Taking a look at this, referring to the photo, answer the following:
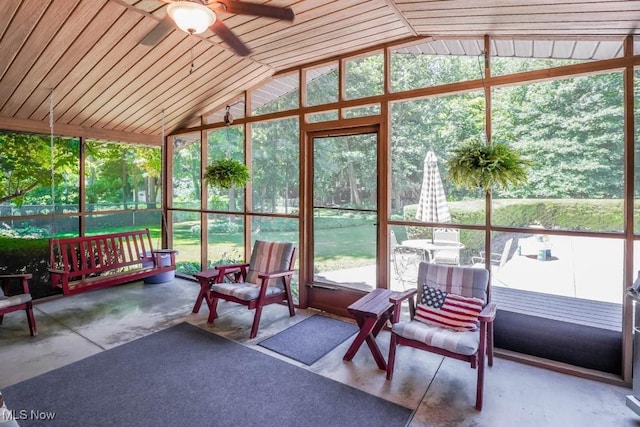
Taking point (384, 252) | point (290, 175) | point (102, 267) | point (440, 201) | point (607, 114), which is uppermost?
point (607, 114)

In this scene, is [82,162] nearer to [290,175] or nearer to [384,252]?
[290,175]

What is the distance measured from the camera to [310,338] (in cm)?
366

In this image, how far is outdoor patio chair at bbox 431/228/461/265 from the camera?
12.2 ft

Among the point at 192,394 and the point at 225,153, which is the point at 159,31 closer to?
the point at 192,394

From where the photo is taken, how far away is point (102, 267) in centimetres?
474

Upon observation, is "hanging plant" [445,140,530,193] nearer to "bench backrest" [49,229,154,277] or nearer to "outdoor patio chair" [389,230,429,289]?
"outdoor patio chair" [389,230,429,289]

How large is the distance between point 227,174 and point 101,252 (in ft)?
7.02

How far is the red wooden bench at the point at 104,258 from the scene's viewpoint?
4242mm

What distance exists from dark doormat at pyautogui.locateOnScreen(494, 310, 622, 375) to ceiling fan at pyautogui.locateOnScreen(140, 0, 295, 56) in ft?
10.8

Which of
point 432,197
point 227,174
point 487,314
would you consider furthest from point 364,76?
point 487,314

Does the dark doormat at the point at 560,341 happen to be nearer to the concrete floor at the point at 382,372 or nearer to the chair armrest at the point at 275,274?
the concrete floor at the point at 382,372

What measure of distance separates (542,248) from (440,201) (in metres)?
1.02

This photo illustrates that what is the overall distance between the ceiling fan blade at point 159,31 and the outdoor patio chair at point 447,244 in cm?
307

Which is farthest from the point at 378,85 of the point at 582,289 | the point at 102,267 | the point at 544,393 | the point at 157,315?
the point at 102,267
